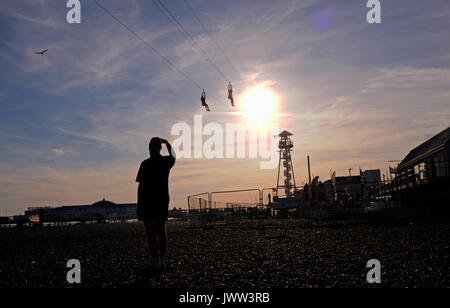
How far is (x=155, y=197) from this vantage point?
257 inches

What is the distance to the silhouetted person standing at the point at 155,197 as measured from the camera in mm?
6387

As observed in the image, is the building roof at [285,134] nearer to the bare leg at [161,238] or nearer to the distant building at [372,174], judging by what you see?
the distant building at [372,174]

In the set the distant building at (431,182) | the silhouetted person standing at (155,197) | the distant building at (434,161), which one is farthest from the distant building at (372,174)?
the silhouetted person standing at (155,197)

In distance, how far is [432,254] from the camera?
6.91 m

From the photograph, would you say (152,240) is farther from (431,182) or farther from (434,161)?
(434,161)

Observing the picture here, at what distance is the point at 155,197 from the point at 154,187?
183 mm

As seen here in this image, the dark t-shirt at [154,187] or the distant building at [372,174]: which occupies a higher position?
the distant building at [372,174]

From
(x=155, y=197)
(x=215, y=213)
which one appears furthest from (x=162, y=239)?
(x=215, y=213)

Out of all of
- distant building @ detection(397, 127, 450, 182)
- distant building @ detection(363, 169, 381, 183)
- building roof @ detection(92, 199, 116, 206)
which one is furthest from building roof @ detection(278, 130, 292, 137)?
building roof @ detection(92, 199, 116, 206)

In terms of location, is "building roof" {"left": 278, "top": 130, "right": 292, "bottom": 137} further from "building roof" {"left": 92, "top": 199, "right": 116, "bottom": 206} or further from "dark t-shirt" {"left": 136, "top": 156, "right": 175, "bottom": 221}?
"building roof" {"left": 92, "top": 199, "right": 116, "bottom": 206}

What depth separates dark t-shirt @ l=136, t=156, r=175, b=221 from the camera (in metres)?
6.44
